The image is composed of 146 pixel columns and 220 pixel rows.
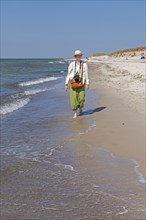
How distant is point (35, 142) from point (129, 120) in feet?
7.85

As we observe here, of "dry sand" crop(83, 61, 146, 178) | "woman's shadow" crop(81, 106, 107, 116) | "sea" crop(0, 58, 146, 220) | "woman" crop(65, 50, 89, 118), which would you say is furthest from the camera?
"woman's shadow" crop(81, 106, 107, 116)

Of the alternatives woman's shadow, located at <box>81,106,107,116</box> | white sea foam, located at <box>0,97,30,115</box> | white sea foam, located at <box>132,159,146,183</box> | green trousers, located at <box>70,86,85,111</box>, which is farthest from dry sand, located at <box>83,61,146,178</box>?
white sea foam, located at <box>0,97,30,115</box>

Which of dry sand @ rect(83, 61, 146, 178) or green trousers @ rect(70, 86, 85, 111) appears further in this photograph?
green trousers @ rect(70, 86, 85, 111)

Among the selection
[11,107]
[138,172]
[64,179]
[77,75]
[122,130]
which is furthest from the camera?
[11,107]

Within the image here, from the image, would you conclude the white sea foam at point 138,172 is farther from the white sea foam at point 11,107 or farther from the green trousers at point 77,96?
the white sea foam at point 11,107

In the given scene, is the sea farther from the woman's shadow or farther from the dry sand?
the woman's shadow

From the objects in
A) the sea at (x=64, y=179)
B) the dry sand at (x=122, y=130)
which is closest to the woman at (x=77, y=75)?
the dry sand at (x=122, y=130)

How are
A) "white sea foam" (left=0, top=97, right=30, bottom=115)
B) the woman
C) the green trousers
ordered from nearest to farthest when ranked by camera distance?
1. the woman
2. the green trousers
3. "white sea foam" (left=0, top=97, right=30, bottom=115)

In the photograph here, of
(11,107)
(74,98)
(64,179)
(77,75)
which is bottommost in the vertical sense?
(64,179)

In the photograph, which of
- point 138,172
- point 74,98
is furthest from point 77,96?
point 138,172

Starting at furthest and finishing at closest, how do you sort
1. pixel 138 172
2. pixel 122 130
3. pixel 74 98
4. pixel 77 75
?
pixel 74 98 < pixel 77 75 < pixel 122 130 < pixel 138 172

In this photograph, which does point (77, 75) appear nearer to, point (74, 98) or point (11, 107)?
point (74, 98)

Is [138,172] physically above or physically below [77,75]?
below

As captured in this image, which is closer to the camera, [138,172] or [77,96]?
[138,172]
